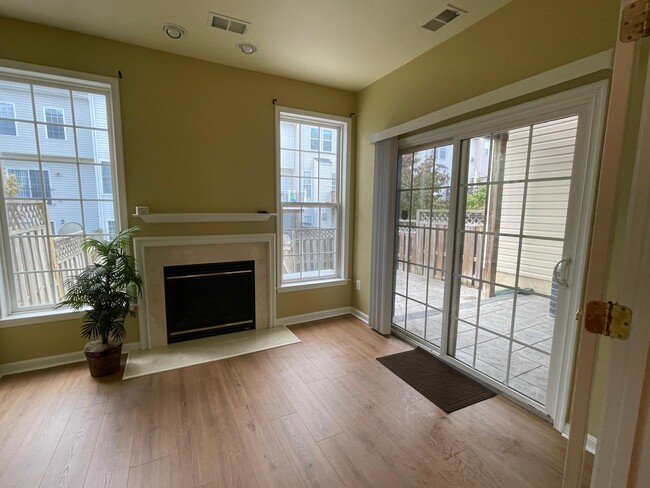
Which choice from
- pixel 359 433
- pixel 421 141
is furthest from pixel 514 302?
pixel 421 141

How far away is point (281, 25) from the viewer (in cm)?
230

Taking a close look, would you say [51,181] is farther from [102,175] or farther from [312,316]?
[312,316]

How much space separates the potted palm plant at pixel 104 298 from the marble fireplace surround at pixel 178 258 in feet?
0.88

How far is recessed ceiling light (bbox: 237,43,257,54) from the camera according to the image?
102 inches

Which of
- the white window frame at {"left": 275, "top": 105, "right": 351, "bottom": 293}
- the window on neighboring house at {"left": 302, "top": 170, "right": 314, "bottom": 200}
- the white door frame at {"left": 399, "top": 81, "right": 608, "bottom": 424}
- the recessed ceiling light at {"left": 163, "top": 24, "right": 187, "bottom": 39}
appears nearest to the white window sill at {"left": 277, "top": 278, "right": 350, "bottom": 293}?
the white window frame at {"left": 275, "top": 105, "right": 351, "bottom": 293}

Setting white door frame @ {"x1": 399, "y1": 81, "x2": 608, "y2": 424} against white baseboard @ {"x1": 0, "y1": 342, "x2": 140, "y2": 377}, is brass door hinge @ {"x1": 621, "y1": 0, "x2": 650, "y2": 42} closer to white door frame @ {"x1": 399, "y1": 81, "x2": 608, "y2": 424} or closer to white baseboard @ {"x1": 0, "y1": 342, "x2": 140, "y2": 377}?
white door frame @ {"x1": 399, "y1": 81, "x2": 608, "y2": 424}

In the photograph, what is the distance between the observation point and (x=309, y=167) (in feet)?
11.7

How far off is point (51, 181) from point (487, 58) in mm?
3651

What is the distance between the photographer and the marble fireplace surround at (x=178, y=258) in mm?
2834

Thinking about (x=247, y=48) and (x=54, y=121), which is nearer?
(x=54, y=121)

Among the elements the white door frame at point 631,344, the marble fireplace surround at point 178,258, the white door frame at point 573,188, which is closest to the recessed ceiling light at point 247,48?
the marble fireplace surround at point 178,258

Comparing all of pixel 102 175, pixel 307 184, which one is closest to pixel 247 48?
pixel 307 184

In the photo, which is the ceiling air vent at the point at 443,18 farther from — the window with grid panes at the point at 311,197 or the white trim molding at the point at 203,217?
the white trim molding at the point at 203,217

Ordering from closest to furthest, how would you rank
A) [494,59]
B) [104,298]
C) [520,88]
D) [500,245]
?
1. [520,88]
2. [494,59]
3. [500,245]
4. [104,298]
